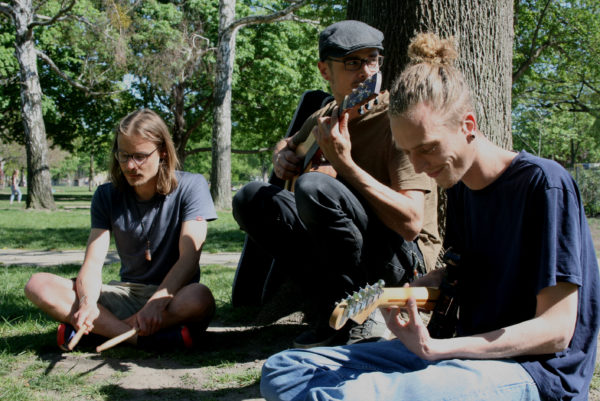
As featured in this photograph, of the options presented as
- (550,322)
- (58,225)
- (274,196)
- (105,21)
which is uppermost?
(105,21)

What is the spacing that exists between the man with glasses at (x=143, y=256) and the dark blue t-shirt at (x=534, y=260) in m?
1.80

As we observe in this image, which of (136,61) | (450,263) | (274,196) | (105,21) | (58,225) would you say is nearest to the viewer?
(450,263)

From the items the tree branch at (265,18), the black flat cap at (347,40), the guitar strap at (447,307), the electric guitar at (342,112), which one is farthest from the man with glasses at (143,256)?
the tree branch at (265,18)

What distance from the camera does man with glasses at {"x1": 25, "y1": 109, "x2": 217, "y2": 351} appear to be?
126 inches

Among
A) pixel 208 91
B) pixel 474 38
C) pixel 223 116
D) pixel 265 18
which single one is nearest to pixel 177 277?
pixel 474 38

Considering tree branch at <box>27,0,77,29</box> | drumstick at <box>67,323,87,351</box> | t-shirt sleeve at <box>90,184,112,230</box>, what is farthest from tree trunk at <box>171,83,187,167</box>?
drumstick at <box>67,323,87,351</box>

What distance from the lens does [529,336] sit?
1.63 metres

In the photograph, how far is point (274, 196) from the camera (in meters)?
3.00

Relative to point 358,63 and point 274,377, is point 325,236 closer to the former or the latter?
point 274,377

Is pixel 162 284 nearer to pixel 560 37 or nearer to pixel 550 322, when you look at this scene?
pixel 550 322

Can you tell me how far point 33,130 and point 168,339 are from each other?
16.8 meters

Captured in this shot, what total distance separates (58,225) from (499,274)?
1212 cm

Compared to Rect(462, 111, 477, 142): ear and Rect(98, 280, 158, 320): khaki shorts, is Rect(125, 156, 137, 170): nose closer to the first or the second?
Rect(98, 280, 158, 320): khaki shorts

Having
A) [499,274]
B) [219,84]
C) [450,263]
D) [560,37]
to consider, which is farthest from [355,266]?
[560,37]
